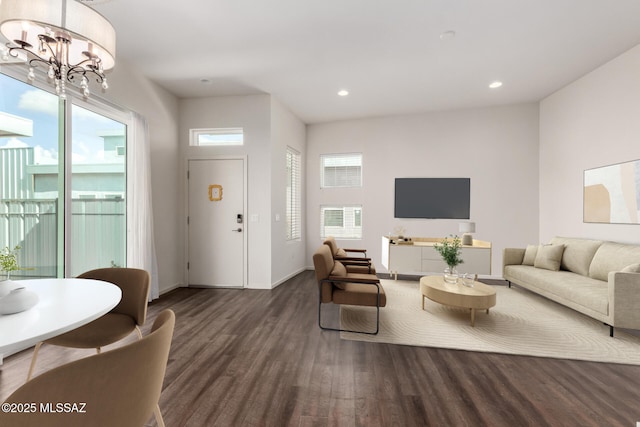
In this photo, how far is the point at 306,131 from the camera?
20.2 ft

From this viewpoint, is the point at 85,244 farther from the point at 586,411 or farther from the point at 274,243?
the point at 586,411

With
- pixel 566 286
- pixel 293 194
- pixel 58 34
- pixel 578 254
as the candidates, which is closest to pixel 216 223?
pixel 293 194

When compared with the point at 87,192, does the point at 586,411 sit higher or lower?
lower

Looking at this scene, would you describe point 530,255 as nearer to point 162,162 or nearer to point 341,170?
point 341,170

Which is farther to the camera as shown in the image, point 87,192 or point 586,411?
point 87,192

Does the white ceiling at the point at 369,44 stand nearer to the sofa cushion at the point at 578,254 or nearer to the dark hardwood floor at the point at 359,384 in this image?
the sofa cushion at the point at 578,254

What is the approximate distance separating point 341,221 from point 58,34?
5002 mm

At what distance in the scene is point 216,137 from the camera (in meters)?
4.75

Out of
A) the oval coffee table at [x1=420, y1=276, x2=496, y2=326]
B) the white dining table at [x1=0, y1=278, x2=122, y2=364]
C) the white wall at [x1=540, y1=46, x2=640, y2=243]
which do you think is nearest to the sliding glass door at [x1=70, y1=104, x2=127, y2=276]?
the white dining table at [x1=0, y1=278, x2=122, y2=364]

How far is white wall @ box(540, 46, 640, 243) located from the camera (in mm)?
3504

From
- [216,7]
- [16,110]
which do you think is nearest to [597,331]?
[216,7]

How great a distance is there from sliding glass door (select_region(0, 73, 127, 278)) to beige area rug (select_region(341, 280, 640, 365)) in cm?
307

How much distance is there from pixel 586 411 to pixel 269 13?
3.94 m

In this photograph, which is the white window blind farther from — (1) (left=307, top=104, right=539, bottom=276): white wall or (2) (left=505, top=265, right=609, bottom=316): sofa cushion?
(2) (left=505, top=265, right=609, bottom=316): sofa cushion
